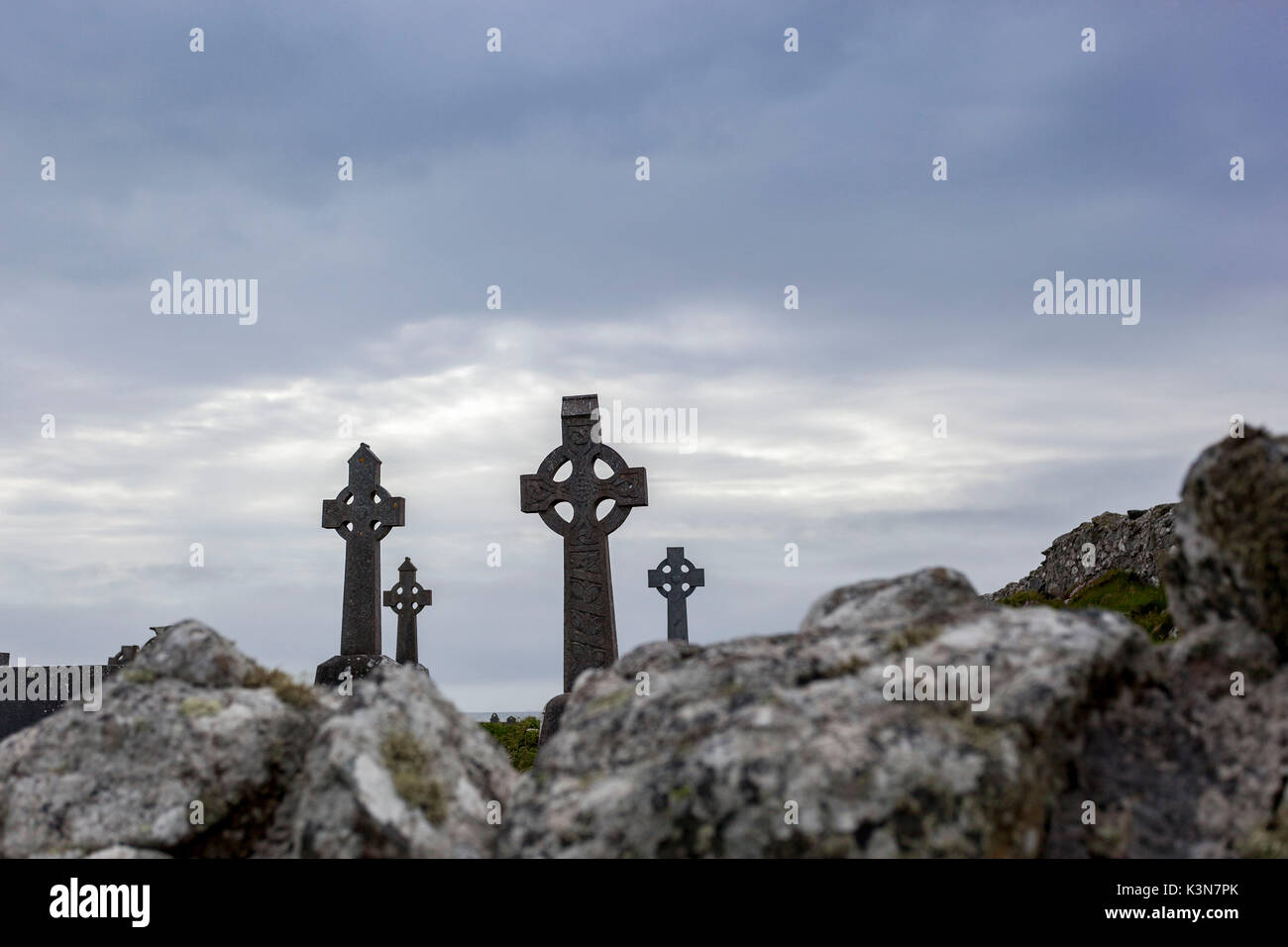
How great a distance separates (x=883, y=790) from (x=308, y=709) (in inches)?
126

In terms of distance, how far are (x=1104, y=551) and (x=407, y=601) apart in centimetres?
1799

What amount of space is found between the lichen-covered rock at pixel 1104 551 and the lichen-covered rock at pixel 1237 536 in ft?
41.1

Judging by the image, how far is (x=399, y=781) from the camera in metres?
4.54

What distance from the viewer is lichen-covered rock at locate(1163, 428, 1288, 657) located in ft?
14.2

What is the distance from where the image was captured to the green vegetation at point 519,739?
2057cm

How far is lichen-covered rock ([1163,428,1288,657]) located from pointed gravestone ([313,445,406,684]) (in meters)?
20.2

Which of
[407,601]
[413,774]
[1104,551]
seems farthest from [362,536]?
[413,774]

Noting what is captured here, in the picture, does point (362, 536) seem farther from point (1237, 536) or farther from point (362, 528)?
point (1237, 536)

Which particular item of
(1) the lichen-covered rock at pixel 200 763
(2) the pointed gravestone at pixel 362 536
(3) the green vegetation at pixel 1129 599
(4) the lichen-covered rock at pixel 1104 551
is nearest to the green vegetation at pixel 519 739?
(2) the pointed gravestone at pixel 362 536

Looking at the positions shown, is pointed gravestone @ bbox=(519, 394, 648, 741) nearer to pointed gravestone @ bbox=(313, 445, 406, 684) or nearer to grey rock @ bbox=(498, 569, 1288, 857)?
pointed gravestone @ bbox=(313, 445, 406, 684)

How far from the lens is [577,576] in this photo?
64.4 ft

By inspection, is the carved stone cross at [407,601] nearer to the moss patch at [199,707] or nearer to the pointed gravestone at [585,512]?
the pointed gravestone at [585,512]

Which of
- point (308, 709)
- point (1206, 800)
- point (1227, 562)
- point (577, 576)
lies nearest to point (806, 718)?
point (1206, 800)

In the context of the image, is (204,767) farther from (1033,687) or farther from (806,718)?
(1033,687)
